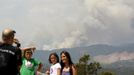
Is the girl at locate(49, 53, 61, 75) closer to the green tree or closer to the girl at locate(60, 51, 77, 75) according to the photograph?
the girl at locate(60, 51, 77, 75)

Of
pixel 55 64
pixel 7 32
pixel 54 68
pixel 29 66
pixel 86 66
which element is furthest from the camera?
pixel 86 66

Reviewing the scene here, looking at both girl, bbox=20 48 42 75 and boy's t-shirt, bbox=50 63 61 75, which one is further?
girl, bbox=20 48 42 75

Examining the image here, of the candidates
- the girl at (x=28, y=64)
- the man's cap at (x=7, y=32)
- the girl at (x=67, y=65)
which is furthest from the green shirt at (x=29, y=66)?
the man's cap at (x=7, y=32)

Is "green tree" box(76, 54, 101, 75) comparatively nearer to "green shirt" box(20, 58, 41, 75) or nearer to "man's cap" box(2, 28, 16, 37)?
"green shirt" box(20, 58, 41, 75)

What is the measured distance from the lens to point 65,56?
423 inches

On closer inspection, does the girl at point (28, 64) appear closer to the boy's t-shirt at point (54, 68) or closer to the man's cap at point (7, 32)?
the boy's t-shirt at point (54, 68)

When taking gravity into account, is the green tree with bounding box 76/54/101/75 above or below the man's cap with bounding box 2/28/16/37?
above

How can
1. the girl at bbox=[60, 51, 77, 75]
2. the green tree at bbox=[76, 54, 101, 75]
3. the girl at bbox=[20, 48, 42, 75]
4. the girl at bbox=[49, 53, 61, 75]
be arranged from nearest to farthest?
the girl at bbox=[60, 51, 77, 75] < the girl at bbox=[49, 53, 61, 75] < the girl at bbox=[20, 48, 42, 75] < the green tree at bbox=[76, 54, 101, 75]

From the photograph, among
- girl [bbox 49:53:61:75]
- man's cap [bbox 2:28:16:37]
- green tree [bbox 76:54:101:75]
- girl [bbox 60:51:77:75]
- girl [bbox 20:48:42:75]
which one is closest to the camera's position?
man's cap [bbox 2:28:16:37]

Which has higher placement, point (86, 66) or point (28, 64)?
point (86, 66)

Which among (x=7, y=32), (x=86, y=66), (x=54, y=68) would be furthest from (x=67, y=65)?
(x=86, y=66)

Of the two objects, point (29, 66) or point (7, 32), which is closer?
point (7, 32)

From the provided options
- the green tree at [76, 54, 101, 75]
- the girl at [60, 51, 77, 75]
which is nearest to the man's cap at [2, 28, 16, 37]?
the girl at [60, 51, 77, 75]

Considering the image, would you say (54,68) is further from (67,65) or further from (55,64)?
(67,65)
